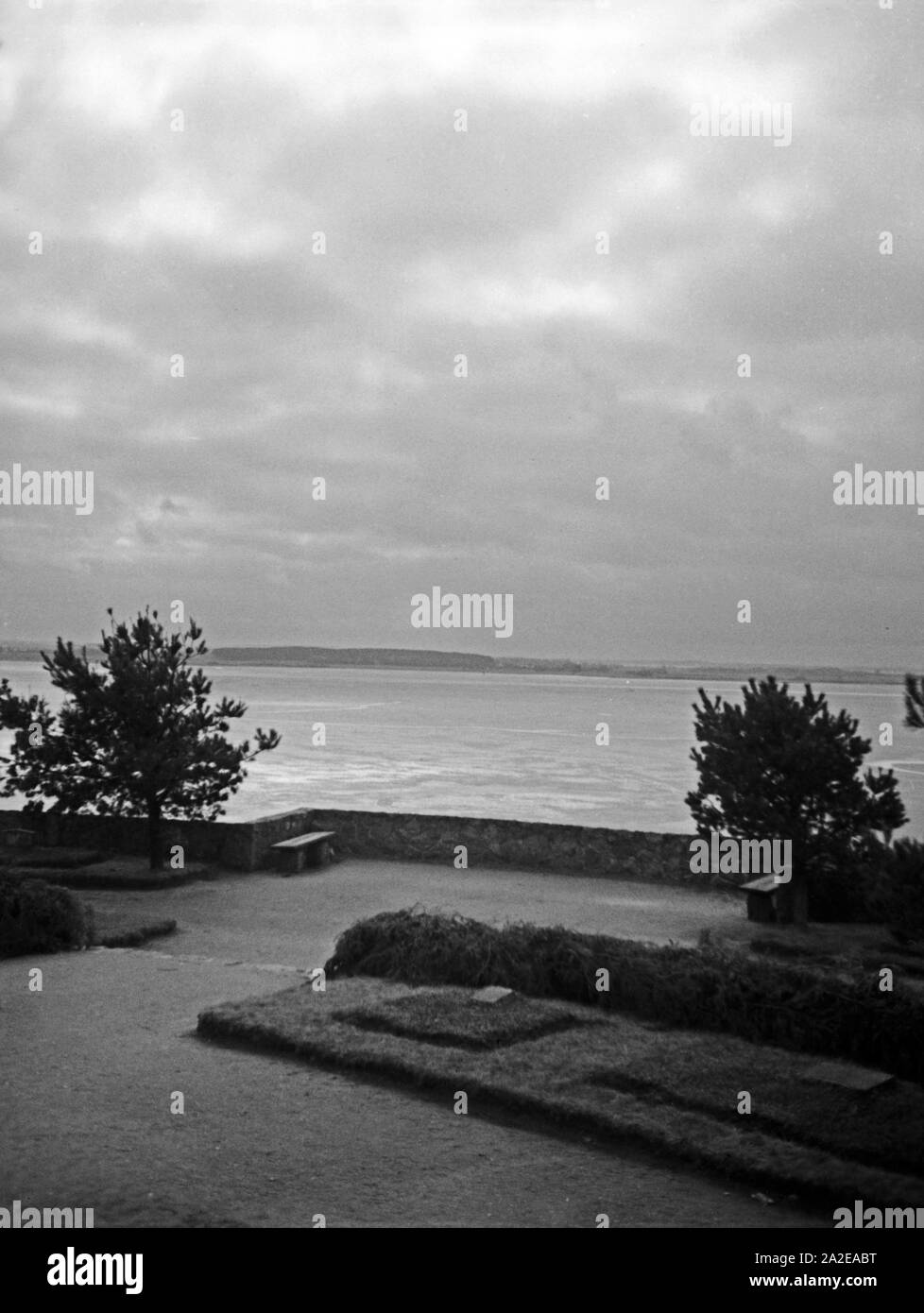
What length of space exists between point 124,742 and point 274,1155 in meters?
16.0

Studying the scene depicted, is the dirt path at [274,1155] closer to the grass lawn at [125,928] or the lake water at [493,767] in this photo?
the grass lawn at [125,928]

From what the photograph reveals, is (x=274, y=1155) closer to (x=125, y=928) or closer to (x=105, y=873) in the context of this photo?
(x=125, y=928)

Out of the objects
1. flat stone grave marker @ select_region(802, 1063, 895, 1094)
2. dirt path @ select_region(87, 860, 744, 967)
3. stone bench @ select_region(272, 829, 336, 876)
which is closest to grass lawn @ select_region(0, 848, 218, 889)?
dirt path @ select_region(87, 860, 744, 967)

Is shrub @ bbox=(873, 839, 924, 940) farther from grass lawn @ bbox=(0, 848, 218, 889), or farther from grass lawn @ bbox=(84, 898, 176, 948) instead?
grass lawn @ bbox=(0, 848, 218, 889)

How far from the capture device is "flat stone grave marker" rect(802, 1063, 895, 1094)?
9109 mm

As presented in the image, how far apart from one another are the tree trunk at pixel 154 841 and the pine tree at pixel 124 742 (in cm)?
6

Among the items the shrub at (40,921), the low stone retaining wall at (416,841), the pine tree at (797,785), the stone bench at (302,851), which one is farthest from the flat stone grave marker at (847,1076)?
the stone bench at (302,851)

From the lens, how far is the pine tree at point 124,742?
22812mm

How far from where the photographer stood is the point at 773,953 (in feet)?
51.9

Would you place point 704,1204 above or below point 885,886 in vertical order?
below

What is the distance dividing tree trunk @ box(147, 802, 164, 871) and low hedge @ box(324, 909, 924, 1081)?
8918 millimetres
